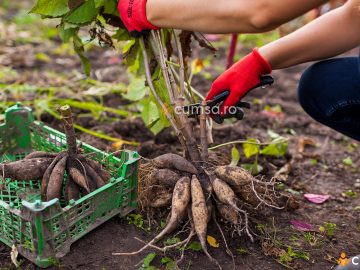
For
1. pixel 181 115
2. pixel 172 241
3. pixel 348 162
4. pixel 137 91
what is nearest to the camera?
pixel 172 241

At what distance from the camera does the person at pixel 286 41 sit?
4.95 feet

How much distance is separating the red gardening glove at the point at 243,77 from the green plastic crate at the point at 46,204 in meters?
0.41

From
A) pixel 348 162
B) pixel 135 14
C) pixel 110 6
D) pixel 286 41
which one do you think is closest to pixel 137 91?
pixel 110 6

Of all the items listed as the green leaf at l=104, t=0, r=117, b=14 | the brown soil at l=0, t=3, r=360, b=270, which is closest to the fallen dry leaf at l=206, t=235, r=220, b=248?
the brown soil at l=0, t=3, r=360, b=270

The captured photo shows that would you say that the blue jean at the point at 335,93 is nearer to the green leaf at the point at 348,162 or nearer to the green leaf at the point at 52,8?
the green leaf at the point at 348,162

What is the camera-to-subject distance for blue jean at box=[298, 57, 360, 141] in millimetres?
1959

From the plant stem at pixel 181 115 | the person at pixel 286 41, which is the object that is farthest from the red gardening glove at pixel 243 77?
the plant stem at pixel 181 115

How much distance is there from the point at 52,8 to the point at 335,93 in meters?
1.14

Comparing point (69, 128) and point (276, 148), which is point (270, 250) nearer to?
point (276, 148)

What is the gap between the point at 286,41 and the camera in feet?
5.99

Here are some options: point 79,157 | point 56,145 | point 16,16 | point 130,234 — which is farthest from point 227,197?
point 16,16

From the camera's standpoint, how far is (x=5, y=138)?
2125 mm

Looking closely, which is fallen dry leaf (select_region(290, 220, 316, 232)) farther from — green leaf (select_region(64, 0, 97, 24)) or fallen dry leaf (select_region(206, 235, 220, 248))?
green leaf (select_region(64, 0, 97, 24))

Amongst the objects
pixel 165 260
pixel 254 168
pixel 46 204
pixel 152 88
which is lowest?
pixel 165 260
